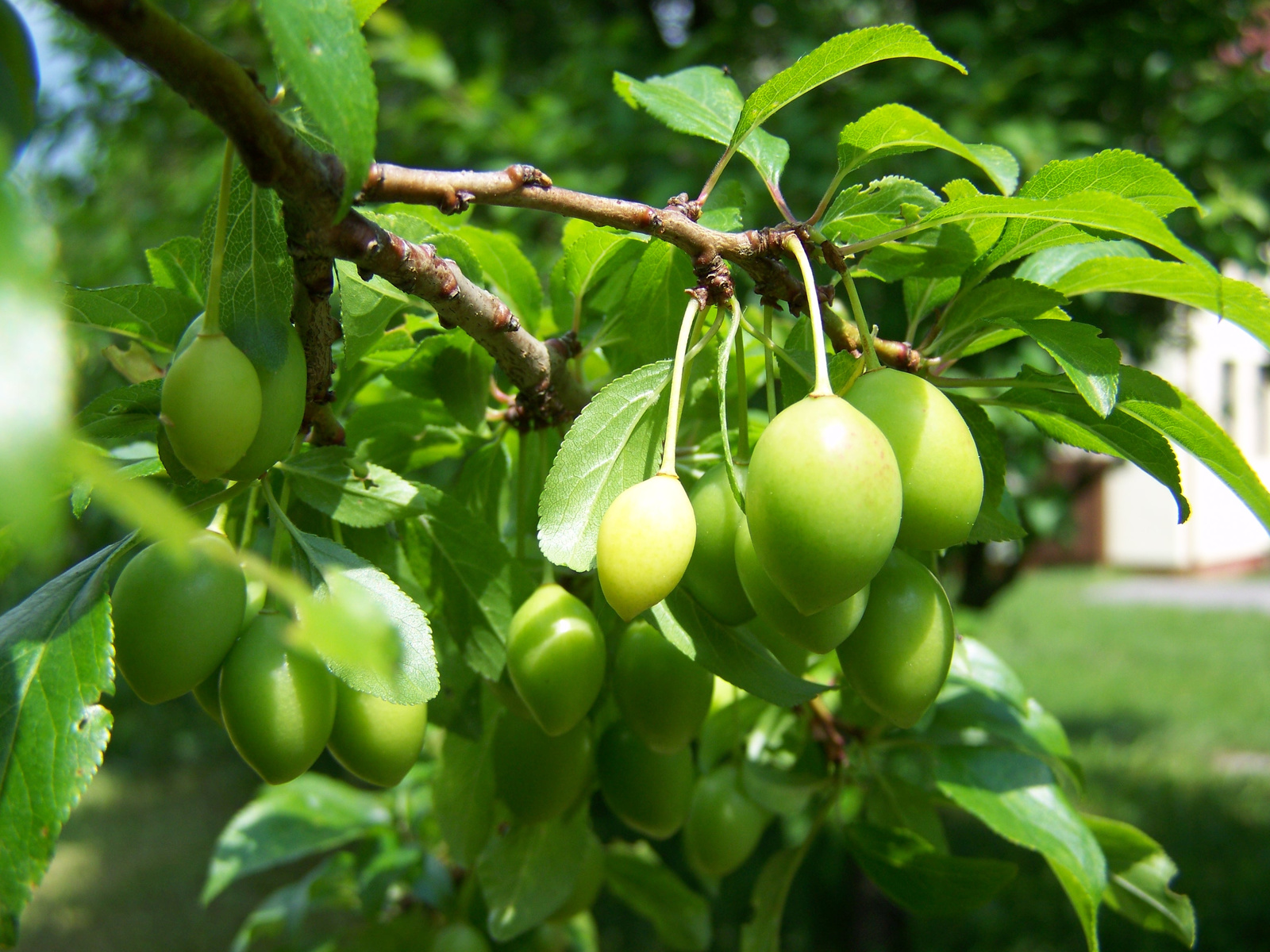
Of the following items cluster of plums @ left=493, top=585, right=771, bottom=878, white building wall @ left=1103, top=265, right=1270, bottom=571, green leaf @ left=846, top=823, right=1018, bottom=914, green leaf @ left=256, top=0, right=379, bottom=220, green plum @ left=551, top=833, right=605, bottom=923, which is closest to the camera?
green leaf @ left=256, top=0, right=379, bottom=220

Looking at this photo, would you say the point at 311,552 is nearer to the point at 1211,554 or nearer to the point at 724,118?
the point at 724,118

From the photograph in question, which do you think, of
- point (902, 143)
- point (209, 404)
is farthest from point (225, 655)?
point (902, 143)

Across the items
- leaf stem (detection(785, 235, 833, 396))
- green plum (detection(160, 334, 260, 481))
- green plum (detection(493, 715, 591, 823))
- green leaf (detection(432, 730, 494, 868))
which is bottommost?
green leaf (detection(432, 730, 494, 868))

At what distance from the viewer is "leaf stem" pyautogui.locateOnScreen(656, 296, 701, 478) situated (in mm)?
518

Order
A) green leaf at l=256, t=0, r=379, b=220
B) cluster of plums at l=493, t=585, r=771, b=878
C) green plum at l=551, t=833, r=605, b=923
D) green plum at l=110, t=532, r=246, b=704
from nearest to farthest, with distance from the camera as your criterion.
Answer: green leaf at l=256, t=0, r=379, b=220 → green plum at l=110, t=532, r=246, b=704 → cluster of plums at l=493, t=585, r=771, b=878 → green plum at l=551, t=833, r=605, b=923

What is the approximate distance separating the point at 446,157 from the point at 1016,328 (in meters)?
2.05

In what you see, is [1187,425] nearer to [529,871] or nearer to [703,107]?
[703,107]

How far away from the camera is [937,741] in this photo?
0.85 meters

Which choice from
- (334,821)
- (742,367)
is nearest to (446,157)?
(334,821)

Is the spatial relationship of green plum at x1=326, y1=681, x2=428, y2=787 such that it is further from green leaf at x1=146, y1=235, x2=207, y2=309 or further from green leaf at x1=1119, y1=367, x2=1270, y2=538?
green leaf at x1=1119, y1=367, x2=1270, y2=538

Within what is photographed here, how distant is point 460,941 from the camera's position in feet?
3.07

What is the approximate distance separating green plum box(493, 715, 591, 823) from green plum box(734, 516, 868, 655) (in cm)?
26

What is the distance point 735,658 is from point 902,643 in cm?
10

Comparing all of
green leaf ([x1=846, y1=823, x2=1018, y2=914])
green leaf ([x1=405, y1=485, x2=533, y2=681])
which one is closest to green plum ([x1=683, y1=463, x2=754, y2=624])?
green leaf ([x1=405, y1=485, x2=533, y2=681])
